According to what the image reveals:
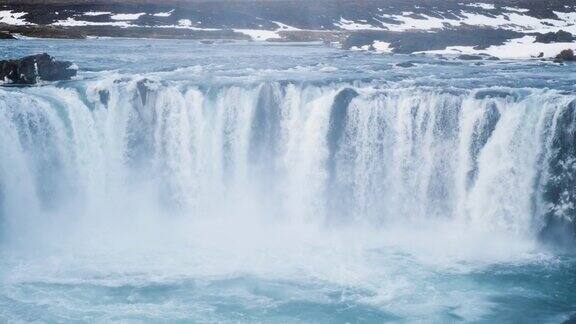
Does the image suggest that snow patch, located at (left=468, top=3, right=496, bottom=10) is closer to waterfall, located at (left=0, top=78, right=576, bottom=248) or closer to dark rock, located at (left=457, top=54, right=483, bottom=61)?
dark rock, located at (left=457, top=54, right=483, bottom=61)

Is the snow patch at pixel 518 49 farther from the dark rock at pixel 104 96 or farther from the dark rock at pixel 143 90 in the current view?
the dark rock at pixel 104 96

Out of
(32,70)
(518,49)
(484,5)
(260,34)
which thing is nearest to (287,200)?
(32,70)

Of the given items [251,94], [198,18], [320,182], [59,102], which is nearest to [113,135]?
[59,102]

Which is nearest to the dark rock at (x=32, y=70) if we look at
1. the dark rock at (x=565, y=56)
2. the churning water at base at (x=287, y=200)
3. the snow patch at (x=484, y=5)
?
the churning water at base at (x=287, y=200)

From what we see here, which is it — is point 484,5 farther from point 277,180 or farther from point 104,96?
point 104,96

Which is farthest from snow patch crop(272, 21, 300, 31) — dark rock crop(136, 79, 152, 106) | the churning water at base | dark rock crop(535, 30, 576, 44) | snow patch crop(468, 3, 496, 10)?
dark rock crop(136, 79, 152, 106)

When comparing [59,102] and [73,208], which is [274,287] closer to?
[73,208]

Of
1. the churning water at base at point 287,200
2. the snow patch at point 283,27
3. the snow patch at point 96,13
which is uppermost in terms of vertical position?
the snow patch at point 96,13
